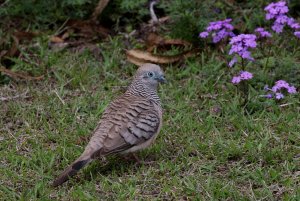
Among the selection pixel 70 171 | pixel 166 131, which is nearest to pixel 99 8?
pixel 166 131

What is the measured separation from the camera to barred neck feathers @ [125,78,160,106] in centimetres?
659

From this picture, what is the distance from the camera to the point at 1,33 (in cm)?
884

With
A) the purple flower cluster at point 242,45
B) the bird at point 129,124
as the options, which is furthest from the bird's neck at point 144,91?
the purple flower cluster at point 242,45

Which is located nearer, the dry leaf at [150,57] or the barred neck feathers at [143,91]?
the barred neck feathers at [143,91]

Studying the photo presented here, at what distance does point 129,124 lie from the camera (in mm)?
6105

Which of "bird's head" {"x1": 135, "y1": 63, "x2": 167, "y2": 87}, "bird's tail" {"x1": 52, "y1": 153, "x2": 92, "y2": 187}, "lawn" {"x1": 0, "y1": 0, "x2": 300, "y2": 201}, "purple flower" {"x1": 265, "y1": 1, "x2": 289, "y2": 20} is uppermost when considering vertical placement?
"purple flower" {"x1": 265, "y1": 1, "x2": 289, "y2": 20}

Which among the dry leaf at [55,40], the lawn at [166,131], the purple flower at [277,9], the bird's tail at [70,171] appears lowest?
the lawn at [166,131]

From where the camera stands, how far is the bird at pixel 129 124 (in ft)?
19.1

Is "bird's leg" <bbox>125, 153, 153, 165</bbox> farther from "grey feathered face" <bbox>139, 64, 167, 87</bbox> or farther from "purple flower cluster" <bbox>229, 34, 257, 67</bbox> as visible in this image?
"purple flower cluster" <bbox>229, 34, 257, 67</bbox>

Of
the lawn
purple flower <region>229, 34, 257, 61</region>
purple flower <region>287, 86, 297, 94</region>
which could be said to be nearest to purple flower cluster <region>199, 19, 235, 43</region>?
the lawn

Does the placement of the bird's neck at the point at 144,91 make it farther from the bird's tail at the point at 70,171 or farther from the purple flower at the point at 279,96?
the purple flower at the point at 279,96

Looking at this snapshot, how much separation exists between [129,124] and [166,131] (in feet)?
2.61

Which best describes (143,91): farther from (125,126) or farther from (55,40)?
(55,40)

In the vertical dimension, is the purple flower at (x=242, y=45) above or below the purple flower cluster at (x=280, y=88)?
above
